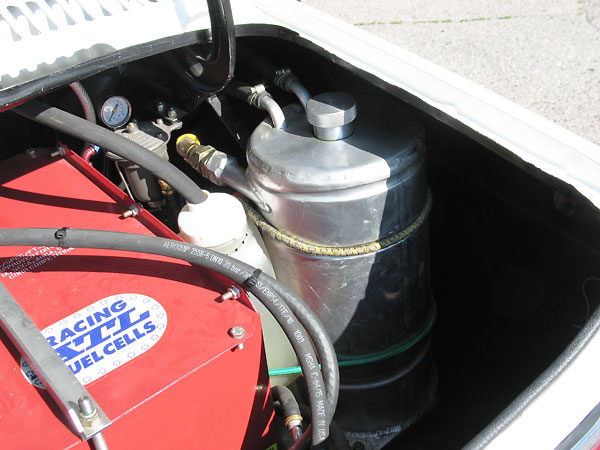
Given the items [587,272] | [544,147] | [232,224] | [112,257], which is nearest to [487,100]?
[544,147]

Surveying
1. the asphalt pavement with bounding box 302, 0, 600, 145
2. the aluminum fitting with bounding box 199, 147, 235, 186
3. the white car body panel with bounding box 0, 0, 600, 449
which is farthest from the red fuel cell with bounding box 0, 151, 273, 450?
the asphalt pavement with bounding box 302, 0, 600, 145

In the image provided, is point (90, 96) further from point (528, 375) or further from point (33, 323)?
point (528, 375)

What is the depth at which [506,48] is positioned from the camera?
323 centimetres

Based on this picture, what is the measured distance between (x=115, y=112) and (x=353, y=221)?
49cm

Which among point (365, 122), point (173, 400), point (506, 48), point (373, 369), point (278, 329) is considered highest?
point (365, 122)

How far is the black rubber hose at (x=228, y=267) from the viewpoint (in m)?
0.77

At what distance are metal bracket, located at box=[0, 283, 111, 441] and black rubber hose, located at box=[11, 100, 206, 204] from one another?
0.25 m

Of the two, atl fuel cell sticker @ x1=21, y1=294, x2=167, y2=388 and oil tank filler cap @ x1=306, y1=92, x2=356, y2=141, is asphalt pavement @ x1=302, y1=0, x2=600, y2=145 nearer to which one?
oil tank filler cap @ x1=306, y1=92, x2=356, y2=141

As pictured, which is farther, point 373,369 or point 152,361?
point 373,369

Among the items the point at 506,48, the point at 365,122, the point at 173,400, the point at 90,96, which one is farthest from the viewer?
the point at 506,48

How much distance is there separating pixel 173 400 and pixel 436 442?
64 cm

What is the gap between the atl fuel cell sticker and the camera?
28.1 inches

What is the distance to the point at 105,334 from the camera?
29.4 inches

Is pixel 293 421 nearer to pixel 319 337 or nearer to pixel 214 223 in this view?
pixel 319 337
